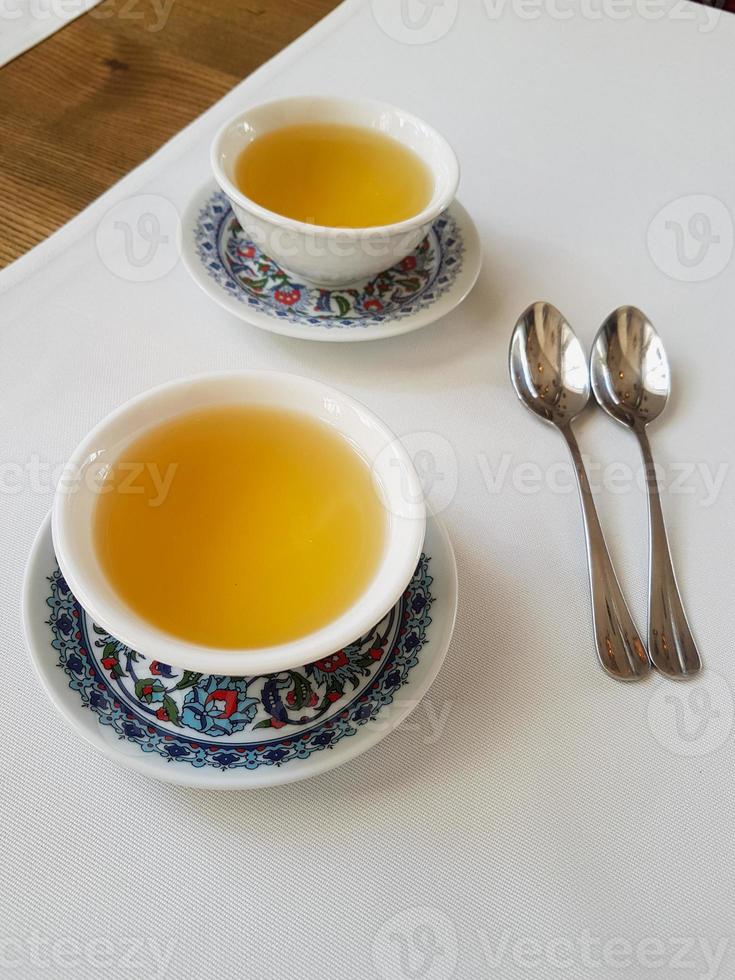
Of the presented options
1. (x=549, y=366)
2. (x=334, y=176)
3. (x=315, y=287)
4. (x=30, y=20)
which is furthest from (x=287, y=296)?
(x=30, y=20)

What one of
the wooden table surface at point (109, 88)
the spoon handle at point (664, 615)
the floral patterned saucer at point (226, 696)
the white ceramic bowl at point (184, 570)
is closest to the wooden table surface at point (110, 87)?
the wooden table surface at point (109, 88)

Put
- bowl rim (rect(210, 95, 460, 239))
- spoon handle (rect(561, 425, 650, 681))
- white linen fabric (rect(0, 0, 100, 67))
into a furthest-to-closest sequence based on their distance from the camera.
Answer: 1. white linen fabric (rect(0, 0, 100, 67))
2. bowl rim (rect(210, 95, 460, 239))
3. spoon handle (rect(561, 425, 650, 681))

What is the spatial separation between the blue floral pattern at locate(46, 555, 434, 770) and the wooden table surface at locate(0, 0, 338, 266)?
0.50 m

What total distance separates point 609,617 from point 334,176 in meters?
0.60

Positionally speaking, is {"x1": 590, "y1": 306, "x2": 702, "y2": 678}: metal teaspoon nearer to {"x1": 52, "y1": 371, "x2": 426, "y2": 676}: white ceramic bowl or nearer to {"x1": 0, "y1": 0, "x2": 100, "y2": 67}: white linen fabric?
{"x1": 52, "y1": 371, "x2": 426, "y2": 676}: white ceramic bowl

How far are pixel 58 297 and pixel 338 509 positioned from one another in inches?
16.5

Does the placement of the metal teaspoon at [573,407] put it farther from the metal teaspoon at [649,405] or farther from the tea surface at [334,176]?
the tea surface at [334,176]

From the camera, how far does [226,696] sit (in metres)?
0.62

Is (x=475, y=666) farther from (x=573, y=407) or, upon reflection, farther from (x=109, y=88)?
(x=109, y=88)

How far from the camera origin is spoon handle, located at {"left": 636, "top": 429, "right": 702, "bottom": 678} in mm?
687

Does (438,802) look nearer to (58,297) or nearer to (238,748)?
(238,748)

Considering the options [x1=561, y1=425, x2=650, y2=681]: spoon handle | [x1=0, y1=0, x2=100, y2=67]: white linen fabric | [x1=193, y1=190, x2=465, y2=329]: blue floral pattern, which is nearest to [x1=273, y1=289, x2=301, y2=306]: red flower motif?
[x1=193, y1=190, x2=465, y2=329]: blue floral pattern

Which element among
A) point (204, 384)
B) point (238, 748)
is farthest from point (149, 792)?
point (204, 384)

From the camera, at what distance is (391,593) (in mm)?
582
